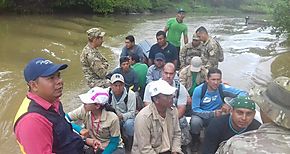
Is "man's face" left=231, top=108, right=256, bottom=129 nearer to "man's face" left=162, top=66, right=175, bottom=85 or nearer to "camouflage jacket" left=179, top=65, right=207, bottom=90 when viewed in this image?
"man's face" left=162, top=66, right=175, bottom=85

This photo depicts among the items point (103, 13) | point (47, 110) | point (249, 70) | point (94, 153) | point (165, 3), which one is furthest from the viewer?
point (165, 3)

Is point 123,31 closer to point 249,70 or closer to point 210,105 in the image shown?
point 249,70

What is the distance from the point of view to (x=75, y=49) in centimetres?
1479


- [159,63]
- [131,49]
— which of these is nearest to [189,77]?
[159,63]

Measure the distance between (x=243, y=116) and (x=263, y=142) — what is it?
2.14 m

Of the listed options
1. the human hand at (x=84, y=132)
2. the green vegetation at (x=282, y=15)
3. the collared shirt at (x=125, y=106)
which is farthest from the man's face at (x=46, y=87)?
the green vegetation at (x=282, y=15)

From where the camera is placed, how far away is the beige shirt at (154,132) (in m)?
4.71

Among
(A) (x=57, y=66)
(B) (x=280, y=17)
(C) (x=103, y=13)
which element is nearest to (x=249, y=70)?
(B) (x=280, y=17)

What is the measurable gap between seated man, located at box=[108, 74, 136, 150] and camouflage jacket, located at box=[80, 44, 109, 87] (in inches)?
36.8

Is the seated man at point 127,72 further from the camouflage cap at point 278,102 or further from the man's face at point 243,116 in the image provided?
the camouflage cap at point 278,102

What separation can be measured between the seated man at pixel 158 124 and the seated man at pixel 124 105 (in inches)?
35.1

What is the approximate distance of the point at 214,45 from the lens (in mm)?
8008

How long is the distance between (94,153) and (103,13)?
75.9ft

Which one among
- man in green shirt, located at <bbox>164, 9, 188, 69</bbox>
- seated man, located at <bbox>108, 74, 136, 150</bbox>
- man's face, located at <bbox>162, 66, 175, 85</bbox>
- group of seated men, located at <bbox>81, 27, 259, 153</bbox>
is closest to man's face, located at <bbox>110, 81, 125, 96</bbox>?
seated man, located at <bbox>108, 74, 136, 150</bbox>
